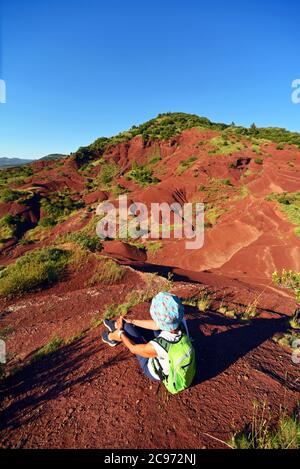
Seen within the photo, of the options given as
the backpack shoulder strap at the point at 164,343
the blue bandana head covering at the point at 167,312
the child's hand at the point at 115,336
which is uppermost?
the blue bandana head covering at the point at 167,312

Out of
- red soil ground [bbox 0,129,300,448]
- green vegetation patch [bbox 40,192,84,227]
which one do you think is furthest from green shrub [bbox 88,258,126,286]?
green vegetation patch [bbox 40,192,84,227]

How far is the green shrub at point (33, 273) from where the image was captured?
751 cm

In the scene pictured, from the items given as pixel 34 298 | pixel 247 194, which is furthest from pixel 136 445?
pixel 247 194

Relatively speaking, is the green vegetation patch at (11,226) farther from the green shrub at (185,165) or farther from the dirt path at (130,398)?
the dirt path at (130,398)

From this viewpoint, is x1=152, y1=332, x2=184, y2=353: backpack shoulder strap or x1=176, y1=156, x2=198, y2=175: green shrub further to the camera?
x1=176, y1=156, x2=198, y2=175: green shrub

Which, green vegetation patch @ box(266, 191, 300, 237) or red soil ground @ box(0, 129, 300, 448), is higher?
green vegetation patch @ box(266, 191, 300, 237)

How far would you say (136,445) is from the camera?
2.50m

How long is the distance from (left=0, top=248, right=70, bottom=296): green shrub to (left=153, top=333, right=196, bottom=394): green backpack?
19.2ft

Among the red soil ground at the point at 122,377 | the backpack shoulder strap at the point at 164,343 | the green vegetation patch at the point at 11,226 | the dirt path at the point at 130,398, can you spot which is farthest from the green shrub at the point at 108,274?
the green vegetation patch at the point at 11,226

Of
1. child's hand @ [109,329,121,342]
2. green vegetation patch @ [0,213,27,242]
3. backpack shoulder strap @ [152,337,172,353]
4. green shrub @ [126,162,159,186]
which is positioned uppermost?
green shrub @ [126,162,159,186]

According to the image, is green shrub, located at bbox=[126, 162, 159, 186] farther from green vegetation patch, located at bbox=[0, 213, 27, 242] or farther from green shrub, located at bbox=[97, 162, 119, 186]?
green vegetation patch, located at bbox=[0, 213, 27, 242]

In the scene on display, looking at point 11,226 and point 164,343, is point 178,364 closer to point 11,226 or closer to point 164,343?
point 164,343

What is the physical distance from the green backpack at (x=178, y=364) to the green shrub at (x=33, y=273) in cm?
585

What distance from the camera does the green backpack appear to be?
268 cm
